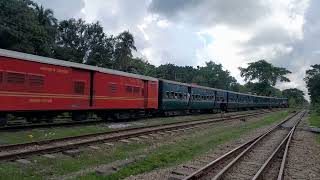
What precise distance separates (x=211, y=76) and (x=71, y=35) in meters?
74.8

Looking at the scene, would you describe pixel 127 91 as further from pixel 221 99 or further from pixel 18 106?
pixel 221 99

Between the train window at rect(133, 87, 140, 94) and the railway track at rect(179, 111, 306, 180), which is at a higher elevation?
the train window at rect(133, 87, 140, 94)

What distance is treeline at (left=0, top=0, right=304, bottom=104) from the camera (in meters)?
44.1

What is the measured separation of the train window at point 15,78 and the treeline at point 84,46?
83.4ft

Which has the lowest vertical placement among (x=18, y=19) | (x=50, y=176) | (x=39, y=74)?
(x=50, y=176)

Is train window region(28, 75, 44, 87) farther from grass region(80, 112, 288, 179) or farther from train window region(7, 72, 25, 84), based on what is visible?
grass region(80, 112, 288, 179)

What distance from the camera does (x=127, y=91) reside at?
28406 millimetres

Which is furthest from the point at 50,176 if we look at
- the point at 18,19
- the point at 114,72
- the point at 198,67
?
the point at 198,67

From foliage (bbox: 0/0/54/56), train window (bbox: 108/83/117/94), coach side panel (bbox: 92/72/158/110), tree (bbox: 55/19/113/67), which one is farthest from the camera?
tree (bbox: 55/19/113/67)

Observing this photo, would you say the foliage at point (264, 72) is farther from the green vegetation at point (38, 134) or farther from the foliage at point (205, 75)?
the green vegetation at point (38, 134)

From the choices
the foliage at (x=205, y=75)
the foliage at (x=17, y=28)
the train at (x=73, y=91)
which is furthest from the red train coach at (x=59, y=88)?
the foliage at (x=205, y=75)

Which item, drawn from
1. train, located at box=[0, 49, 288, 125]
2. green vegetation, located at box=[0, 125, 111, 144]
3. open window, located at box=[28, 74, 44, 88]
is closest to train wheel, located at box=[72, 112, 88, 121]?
train, located at box=[0, 49, 288, 125]

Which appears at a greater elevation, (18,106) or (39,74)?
(39,74)

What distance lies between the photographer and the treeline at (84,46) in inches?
1736
